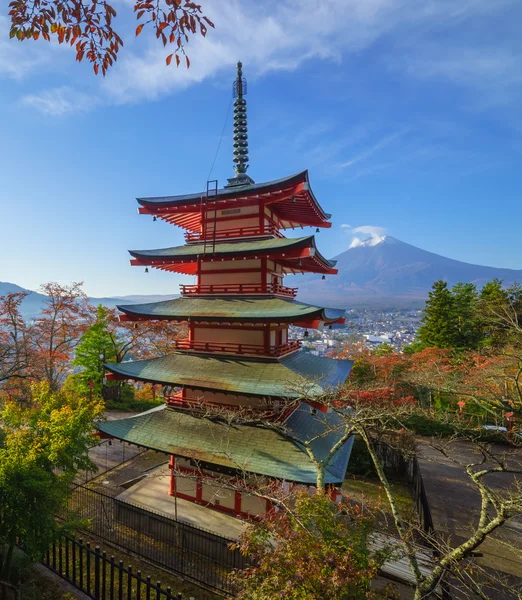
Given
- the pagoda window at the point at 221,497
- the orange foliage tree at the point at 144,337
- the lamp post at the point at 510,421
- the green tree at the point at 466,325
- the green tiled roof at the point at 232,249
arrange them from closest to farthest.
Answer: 1. the green tiled roof at the point at 232,249
2. the pagoda window at the point at 221,497
3. the lamp post at the point at 510,421
4. the orange foliage tree at the point at 144,337
5. the green tree at the point at 466,325

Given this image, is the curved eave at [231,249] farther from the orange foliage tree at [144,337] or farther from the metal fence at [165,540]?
the orange foliage tree at [144,337]

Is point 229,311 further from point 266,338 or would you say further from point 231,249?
point 231,249

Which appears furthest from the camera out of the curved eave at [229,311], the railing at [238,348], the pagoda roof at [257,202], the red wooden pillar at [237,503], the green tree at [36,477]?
the railing at [238,348]

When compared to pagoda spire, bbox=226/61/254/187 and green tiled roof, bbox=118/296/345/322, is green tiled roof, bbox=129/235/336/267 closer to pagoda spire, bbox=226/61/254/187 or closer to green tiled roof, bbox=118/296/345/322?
green tiled roof, bbox=118/296/345/322

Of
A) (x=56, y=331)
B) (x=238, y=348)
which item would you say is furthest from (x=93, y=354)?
(x=238, y=348)

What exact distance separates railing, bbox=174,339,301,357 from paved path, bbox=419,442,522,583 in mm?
7406

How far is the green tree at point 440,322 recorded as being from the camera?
Answer: 101 feet

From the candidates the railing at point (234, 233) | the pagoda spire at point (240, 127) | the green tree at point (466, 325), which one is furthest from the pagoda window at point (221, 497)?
the green tree at point (466, 325)

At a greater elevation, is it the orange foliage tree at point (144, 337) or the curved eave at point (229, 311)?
the curved eave at point (229, 311)

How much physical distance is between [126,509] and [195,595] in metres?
4.05

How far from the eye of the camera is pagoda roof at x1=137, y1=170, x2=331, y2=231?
11.6 meters

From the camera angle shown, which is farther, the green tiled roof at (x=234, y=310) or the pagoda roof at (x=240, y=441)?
the green tiled roof at (x=234, y=310)

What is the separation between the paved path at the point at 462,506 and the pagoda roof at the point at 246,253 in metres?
8.72

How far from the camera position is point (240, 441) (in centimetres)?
1049
